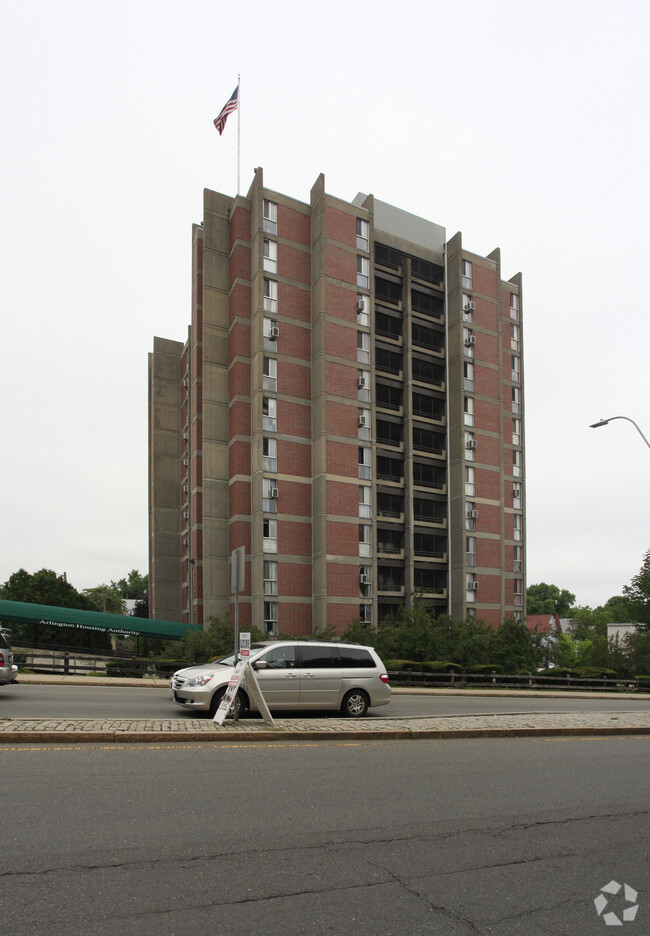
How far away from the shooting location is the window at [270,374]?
173 feet

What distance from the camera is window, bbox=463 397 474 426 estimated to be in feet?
199

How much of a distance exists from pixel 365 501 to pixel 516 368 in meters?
22.9

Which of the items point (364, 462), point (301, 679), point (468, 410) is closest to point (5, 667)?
point (301, 679)

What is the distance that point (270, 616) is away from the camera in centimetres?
5053

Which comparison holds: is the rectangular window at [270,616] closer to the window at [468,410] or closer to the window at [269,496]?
the window at [269,496]

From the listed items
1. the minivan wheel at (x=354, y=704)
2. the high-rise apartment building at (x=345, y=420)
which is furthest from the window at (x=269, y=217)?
the minivan wheel at (x=354, y=704)

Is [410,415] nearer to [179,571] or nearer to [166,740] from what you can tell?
[179,571]

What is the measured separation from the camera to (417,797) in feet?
27.3

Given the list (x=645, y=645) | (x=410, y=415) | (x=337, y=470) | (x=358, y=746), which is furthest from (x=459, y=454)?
(x=358, y=746)

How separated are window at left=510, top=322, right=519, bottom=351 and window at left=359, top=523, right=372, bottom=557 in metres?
24.9

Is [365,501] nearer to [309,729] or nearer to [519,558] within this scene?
[519,558]

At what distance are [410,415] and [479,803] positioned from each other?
52.7 m

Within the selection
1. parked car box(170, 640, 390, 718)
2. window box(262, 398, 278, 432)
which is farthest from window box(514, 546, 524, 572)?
parked car box(170, 640, 390, 718)

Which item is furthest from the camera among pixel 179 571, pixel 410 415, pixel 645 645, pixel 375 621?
pixel 179 571
